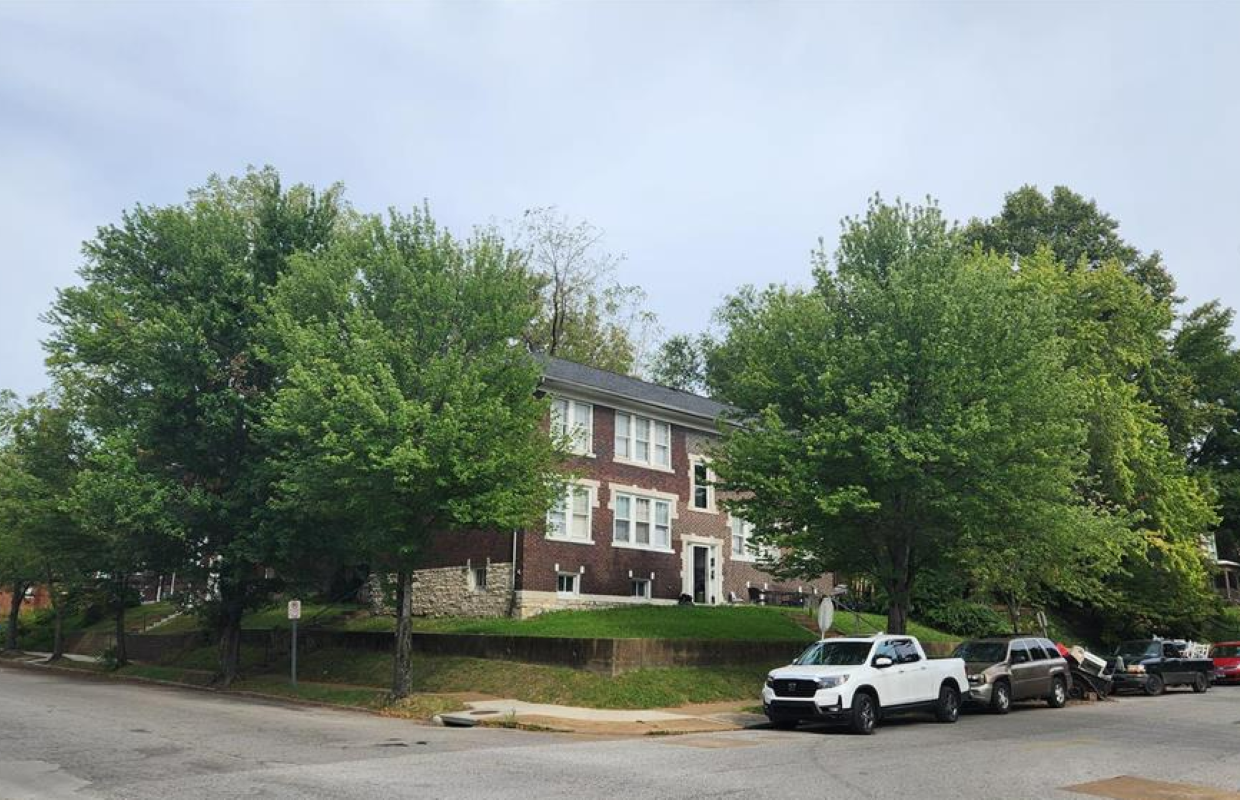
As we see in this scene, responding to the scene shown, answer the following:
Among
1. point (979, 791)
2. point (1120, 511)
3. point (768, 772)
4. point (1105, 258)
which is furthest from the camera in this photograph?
point (1105, 258)

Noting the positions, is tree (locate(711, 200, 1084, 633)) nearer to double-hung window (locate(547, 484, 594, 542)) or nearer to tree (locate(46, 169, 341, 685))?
double-hung window (locate(547, 484, 594, 542))

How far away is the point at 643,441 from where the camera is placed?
3809 centimetres

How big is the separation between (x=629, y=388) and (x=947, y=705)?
20.9 meters

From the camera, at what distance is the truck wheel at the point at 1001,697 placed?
2273 centimetres

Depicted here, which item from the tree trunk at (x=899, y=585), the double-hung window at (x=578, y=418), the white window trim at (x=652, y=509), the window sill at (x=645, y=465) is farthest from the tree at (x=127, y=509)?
the tree trunk at (x=899, y=585)

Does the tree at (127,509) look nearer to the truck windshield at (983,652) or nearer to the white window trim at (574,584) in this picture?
the white window trim at (574,584)

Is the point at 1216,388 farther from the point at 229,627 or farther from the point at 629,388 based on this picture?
the point at 229,627

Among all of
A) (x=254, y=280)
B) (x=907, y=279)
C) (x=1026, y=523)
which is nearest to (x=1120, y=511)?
(x=1026, y=523)

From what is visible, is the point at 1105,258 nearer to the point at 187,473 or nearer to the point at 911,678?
the point at 911,678

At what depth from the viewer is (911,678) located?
20.0 meters

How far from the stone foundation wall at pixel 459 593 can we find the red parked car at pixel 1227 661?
2708 cm

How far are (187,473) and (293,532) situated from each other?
5.22 meters

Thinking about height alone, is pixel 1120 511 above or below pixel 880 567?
above

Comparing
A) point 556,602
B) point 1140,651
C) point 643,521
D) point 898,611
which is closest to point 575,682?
point 898,611
